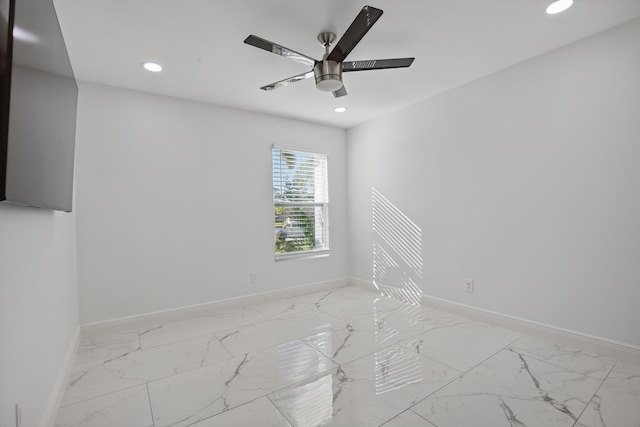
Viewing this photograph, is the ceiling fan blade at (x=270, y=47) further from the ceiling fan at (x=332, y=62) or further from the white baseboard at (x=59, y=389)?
the white baseboard at (x=59, y=389)

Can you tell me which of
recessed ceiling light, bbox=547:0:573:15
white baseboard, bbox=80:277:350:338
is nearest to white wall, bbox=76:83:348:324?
white baseboard, bbox=80:277:350:338

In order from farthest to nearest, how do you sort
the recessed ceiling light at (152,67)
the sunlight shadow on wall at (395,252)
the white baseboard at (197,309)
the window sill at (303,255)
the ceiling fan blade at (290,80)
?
the window sill at (303,255) → the sunlight shadow on wall at (395,252) → the white baseboard at (197,309) → the recessed ceiling light at (152,67) → the ceiling fan blade at (290,80)

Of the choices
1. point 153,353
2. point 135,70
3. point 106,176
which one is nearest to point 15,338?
point 153,353

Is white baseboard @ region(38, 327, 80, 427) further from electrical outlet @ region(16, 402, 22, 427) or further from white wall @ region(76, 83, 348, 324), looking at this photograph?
white wall @ region(76, 83, 348, 324)

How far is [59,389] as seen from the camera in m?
1.87

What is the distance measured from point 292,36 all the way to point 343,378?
7.90 feet

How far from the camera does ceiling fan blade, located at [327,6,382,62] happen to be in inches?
64.9

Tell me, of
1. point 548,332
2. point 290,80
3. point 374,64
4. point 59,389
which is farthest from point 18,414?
point 548,332

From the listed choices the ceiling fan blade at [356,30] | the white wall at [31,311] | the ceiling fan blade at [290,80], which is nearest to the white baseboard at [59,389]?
the white wall at [31,311]

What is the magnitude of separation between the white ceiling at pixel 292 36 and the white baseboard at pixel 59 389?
2.27 meters

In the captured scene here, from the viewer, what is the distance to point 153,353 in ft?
8.11

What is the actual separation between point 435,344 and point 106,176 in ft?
10.9

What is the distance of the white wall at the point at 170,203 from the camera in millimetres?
2896

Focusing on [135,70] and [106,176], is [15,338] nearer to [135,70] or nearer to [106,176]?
[106,176]
